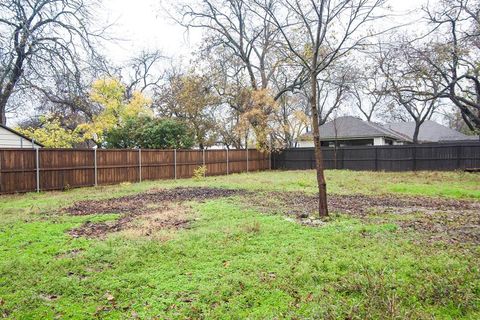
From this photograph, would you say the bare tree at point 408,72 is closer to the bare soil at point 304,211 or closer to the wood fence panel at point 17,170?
the bare soil at point 304,211

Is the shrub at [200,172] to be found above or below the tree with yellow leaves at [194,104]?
below

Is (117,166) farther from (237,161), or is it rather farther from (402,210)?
(402,210)

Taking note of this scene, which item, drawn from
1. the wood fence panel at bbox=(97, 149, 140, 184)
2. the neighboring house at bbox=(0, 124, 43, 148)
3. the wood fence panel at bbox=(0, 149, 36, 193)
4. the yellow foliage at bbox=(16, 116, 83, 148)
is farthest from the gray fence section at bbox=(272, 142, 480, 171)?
the wood fence panel at bbox=(0, 149, 36, 193)

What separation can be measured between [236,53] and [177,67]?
10.2m

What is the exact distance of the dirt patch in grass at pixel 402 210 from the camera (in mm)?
5208

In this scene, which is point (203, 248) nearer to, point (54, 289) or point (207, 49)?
point (54, 289)

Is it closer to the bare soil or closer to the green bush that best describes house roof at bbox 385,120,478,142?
the green bush

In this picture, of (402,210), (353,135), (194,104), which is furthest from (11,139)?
(353,135)

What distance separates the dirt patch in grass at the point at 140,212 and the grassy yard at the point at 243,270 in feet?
0.34

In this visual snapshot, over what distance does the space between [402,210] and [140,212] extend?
562cm

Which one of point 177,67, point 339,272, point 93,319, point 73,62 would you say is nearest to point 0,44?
point 73,62

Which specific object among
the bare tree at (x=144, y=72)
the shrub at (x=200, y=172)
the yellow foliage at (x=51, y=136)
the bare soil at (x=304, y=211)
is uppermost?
the bare tree at (x=144, y=72)

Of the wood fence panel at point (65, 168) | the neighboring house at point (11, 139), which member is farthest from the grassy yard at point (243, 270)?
the neighboring house at point (11, 139)

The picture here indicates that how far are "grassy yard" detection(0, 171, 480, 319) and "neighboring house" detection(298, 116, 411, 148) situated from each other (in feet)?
66.1
